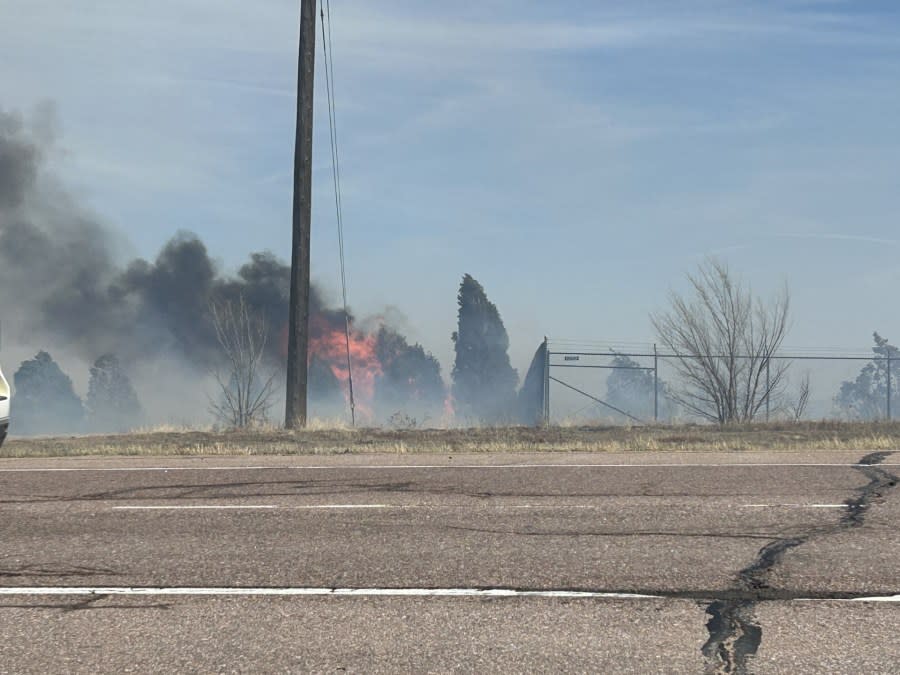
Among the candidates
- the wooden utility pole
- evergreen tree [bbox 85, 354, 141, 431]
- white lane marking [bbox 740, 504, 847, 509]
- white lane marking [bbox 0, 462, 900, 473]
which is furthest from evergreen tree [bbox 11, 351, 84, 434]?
white lane marking [bbox 740, 504, 847, 509]

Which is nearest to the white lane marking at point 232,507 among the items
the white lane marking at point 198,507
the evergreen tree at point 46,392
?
the white lane marking at point 198,507

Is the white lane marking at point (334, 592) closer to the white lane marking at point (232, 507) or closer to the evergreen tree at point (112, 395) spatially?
the white lane marking at point (232, 507)

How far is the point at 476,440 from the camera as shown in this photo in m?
17.3

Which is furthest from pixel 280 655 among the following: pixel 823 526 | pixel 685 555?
pixel 823 526

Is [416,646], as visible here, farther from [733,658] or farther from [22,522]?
[22,522]

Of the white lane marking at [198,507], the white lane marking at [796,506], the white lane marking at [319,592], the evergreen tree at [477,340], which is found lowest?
the white lane marking at [319,592]

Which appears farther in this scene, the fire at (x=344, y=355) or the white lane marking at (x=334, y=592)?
the fire at (x=344, y=355)

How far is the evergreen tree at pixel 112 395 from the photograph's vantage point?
247ft

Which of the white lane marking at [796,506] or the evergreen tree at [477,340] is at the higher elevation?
the evergreen tree at [477,340]

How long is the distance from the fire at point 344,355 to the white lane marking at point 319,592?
45.1 m

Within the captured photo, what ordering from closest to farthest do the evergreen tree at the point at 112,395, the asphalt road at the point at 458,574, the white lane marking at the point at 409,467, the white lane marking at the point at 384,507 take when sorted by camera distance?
the asphalt road at the point at 458,574 < the white lane marking at the point at 384,507 < the white lane marking at the point at 409,467 < the evergreen tree at the point at 112,395

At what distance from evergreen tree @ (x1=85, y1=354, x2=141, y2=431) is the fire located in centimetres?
1911

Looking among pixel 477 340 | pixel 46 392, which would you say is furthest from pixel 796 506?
pixel 46 392

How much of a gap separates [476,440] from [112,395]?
64328 mm
